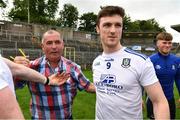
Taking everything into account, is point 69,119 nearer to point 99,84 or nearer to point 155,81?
point 99,84

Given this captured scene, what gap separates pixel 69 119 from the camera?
5.61 m

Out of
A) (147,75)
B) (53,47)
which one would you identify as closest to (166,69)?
(53,47)

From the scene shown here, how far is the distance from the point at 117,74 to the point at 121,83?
0.10m

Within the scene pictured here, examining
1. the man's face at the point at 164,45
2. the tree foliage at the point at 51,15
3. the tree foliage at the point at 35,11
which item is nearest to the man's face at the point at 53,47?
the man's face at the point at 164,45

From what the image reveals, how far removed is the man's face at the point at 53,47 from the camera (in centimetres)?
546

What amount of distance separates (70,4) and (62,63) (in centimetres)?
10991

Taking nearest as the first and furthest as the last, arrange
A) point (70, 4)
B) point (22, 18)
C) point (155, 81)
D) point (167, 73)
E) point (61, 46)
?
point (155, 81) < point (61, 46) < point (167, 73) < point (22, 18) < point (70, 4)

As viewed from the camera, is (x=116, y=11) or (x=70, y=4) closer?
(x=116, y=11)

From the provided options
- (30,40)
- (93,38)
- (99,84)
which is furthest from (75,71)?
(93,38)

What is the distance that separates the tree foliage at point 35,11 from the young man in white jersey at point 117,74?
78.5 meters

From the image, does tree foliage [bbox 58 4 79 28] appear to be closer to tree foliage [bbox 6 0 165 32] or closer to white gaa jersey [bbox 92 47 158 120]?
tree foliage [bbox 6 0 165 32]

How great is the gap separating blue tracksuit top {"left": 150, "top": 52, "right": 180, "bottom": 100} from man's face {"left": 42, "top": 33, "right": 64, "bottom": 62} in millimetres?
3055

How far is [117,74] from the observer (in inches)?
166

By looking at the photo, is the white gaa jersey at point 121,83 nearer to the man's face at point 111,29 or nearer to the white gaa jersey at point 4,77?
the man's face at point 111,29
